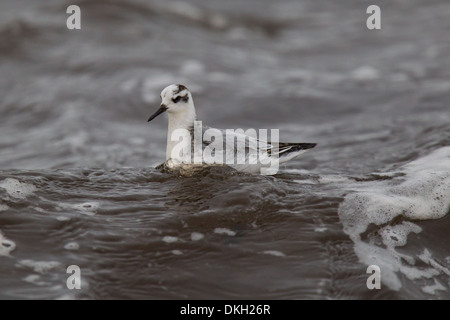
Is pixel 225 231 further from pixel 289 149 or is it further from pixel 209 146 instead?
pixel 289 149

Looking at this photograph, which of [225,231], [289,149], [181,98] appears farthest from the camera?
A: [181,98]

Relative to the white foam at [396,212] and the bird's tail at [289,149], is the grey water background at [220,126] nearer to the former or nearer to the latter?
the white foam at [396,212]

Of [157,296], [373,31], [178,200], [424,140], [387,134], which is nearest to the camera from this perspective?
[157,296]

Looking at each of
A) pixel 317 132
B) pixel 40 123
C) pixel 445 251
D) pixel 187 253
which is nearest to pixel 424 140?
pixel 317 132

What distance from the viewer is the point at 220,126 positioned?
9.39 metres

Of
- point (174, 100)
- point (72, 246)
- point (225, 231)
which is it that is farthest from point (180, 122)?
point (72, 246)

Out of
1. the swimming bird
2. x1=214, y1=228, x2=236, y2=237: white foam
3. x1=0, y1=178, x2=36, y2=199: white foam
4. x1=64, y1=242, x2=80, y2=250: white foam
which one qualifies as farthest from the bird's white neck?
x1=64, y1=242, x2=80, y2=250: white foam

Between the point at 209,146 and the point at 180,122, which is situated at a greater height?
the point at 180,122

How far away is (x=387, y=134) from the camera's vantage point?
8344mm

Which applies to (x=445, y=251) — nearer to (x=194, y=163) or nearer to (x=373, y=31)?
(x=194, y=163)

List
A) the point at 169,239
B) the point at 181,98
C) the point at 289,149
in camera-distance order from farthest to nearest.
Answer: the point at 181,98 < the point at 289,149 < the point at 169,239

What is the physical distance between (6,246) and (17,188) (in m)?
0.97

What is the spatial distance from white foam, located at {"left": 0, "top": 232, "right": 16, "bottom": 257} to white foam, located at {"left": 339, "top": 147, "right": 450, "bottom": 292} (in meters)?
2.53

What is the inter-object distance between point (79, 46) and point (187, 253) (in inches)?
Answer: 332
